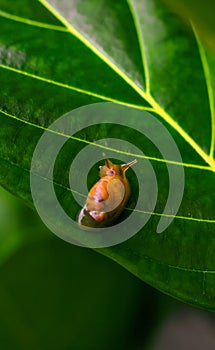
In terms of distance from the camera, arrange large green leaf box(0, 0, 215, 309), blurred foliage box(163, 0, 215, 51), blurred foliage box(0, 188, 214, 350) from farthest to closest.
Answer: blurred foliage box(0, 188, 214, 350), large green leaf box(0, 0, 215, 309), blurred foliage box(163, 0, 215, 51)

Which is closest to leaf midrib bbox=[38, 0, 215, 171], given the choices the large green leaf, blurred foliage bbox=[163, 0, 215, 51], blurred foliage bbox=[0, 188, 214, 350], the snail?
the large green leaf

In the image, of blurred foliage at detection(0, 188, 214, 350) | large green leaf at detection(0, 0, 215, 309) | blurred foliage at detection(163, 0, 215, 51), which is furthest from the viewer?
blurred foliage at detection(0, 188, 214, 350)

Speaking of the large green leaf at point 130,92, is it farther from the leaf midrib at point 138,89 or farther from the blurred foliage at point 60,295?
the blurred foliage at point 60,295

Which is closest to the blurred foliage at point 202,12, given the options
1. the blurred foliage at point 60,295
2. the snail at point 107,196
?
the snail at point 107,196

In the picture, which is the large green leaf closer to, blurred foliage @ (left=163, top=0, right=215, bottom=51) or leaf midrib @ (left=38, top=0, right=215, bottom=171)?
leaf midrib @ (left=38, top=0, right=215, bottom=171)

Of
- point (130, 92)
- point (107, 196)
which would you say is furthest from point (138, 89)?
point (107, 196)

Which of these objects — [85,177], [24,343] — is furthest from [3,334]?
[85,177]
